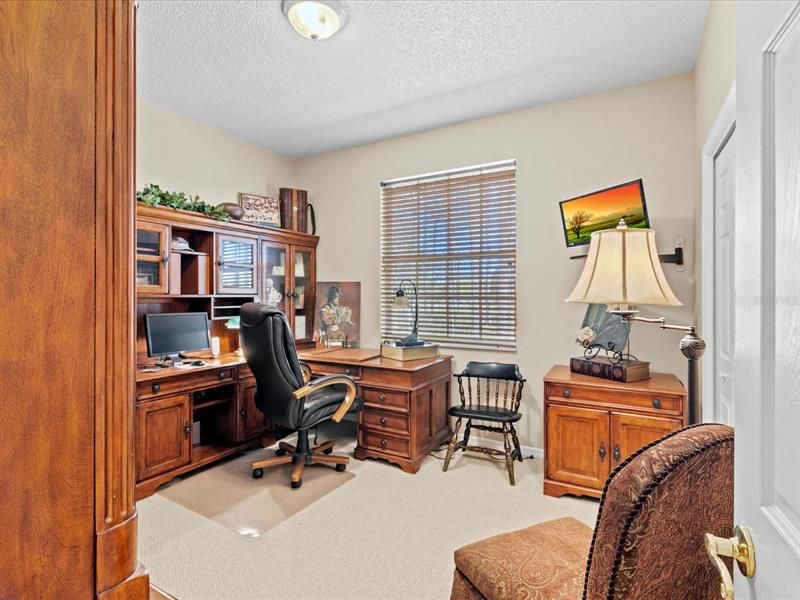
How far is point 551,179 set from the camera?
3.21 metres

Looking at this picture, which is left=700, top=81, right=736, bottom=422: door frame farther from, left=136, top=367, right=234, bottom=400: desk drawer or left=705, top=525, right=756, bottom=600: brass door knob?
left=136, top=367, right=234, bottom=400: desk drawer

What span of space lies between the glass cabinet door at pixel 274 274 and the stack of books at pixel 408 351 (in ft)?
3.85

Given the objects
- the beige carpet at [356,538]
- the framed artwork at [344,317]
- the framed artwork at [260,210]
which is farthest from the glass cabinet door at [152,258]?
the framed artwork at [344,317]

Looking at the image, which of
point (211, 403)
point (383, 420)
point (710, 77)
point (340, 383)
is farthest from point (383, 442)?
point (710, 77)

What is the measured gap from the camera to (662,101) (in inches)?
111

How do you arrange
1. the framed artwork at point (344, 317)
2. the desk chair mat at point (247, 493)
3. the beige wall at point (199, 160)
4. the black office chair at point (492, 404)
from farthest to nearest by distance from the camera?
1. the framed artwork at point (344, 317)
2. the beige wall at point (199, 160)
3. the black office chair at point (492, 404)
4. the desk chair mat at point (247, 493)

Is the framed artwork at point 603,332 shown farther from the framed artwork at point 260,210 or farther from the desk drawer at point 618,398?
the framed artwork at point 260,210

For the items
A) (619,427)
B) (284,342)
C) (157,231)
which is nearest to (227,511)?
(284,342)

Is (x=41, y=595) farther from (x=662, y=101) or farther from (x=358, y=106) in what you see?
(x=662, y=101)

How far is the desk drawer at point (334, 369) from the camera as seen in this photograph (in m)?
3.29

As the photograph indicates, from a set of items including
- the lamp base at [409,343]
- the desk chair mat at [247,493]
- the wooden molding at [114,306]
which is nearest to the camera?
the wooden molding at [114,306]

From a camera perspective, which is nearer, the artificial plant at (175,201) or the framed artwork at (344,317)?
the artificial plant at (175,201)

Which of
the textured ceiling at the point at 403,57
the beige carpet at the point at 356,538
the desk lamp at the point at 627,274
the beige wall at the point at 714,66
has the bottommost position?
the beige carpet at the point at 356,538

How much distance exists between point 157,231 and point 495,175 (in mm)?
2623
